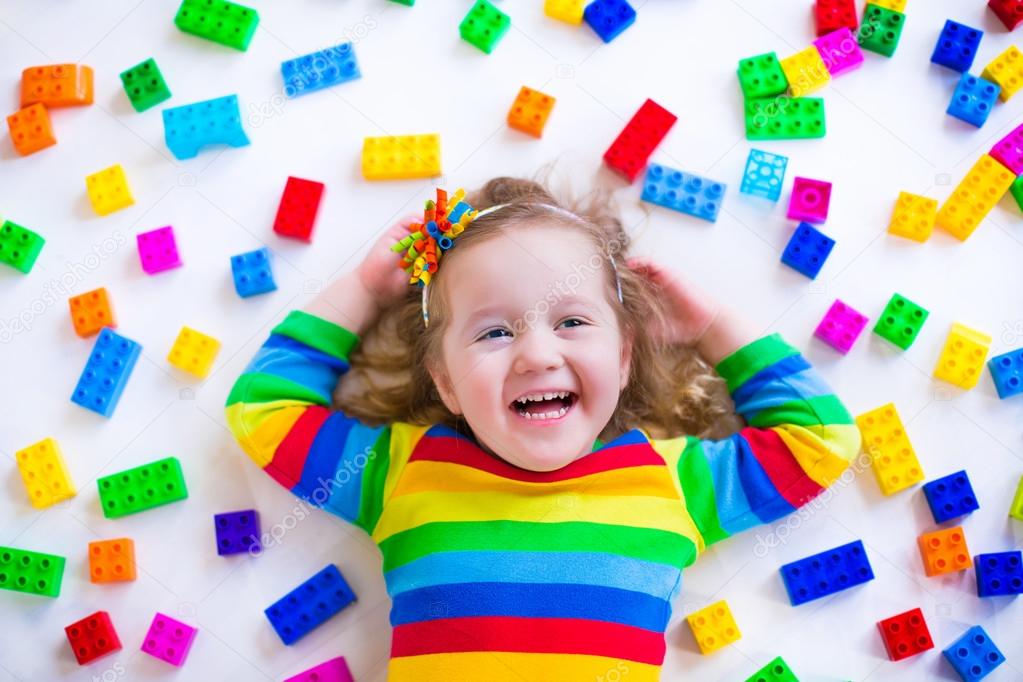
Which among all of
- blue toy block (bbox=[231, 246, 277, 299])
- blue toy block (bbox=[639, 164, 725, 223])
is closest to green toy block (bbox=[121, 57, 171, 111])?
blue toy block (bbox=[231, 246, 277, 299])

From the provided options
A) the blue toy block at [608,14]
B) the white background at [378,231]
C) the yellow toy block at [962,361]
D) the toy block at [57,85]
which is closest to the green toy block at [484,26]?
the white background at [378,231]

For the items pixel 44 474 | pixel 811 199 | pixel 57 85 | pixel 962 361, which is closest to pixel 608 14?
pixel 811 199

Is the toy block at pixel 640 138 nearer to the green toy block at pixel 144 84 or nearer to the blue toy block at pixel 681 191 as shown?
the blue toy block at pixel 681 191

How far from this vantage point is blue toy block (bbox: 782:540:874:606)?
1.26 metres

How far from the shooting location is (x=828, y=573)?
1.27 metres

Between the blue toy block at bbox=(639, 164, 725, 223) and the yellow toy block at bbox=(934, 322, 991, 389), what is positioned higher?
the blue toy block at bbox=(639, 164, 725, 223)

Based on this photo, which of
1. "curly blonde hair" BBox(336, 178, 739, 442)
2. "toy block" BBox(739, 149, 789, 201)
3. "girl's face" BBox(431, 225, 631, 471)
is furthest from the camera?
"toy block" BBox(739, 149, 789, 201)

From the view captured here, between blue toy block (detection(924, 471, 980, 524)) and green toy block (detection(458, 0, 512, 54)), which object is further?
green toy block (detection(458, 0, 512, 54))

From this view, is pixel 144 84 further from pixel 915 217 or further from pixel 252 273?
pixel 915 217

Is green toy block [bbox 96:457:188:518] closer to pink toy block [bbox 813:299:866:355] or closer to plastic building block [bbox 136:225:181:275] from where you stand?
plastic building block [bbox 136:225:181:275]

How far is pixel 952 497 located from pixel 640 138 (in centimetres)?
70

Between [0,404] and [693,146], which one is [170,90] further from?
[693,146]

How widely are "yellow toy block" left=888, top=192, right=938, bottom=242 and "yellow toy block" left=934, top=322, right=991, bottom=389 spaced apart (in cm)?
16

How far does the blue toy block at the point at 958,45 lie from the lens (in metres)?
1.37
